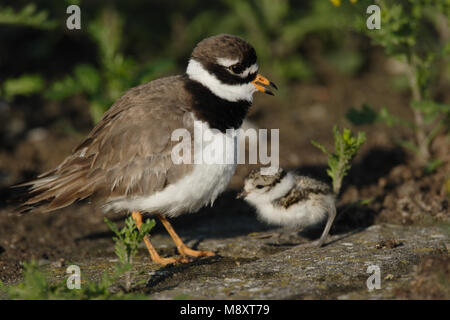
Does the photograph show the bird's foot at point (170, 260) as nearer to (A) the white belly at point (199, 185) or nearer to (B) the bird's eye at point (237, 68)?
(A) the white belly at point (199, 185)

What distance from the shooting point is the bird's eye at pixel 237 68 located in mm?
5059

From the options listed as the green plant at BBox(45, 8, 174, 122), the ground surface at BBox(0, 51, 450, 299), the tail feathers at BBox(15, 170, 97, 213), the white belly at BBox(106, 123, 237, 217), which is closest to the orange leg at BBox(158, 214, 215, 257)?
the ground surface at BBox(0, 51, 450, 299)

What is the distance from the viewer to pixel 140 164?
478cm

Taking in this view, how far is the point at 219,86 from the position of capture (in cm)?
505

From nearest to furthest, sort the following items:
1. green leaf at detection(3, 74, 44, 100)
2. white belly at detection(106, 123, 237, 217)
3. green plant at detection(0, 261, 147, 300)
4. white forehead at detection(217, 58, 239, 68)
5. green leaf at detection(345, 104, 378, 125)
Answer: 1. green plant at detection(0, 261, 147, 300)
2. white belly at detection(106, 123, 237, 217)
3. white forehead at detection(217, 58, 239, 68)
4. green leaf at detection(345, 104, 378, 125)
5. green leaf at detection(3, 74, 44, 100)

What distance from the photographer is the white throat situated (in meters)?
5.04

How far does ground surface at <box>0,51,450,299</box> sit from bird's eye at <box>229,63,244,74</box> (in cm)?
147

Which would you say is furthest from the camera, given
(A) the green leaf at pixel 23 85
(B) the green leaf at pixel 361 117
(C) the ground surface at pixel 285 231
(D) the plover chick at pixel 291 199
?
(A) the green leaf at pixel 23 85

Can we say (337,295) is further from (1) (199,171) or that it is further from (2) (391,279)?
(1) (199,171)

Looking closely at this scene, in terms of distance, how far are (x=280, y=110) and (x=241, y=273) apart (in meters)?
4.44

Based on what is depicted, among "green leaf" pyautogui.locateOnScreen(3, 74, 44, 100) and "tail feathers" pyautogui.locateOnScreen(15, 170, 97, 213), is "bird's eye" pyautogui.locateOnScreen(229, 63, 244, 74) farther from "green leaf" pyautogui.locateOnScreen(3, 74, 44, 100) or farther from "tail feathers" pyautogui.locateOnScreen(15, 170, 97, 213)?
"green leaf" pyautogui.locateOnScreen(3, 74, 44, 100)

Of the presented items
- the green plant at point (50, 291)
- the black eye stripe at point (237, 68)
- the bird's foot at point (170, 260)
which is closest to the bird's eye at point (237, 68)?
the black eye stripe at point (237, 68)

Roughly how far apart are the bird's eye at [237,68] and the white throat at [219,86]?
4.7 inches
